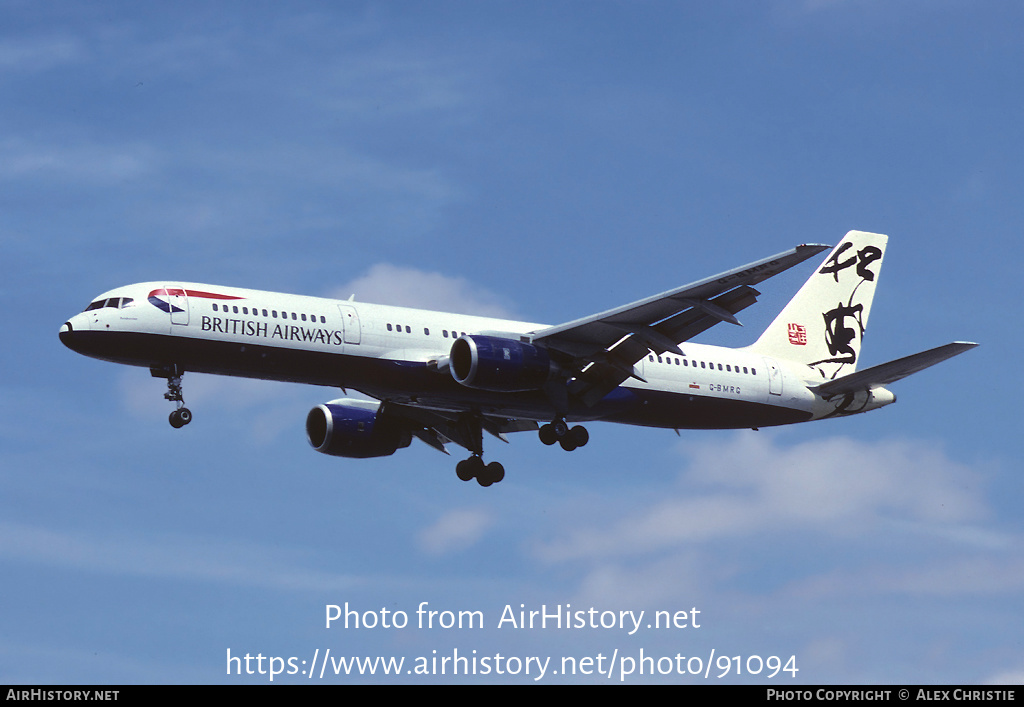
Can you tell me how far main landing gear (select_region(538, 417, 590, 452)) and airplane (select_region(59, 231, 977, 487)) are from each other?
0.05 meters

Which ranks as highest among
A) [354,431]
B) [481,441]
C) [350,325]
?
[354,431]

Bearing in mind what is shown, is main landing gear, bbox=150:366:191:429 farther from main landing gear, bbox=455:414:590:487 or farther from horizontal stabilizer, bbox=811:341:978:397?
horizontal stabilizer, bbox=811:341:978:397

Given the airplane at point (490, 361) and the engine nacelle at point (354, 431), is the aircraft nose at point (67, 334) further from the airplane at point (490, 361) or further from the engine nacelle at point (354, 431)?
the engine nacelle at point (354, 431)

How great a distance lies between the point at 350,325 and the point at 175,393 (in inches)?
217

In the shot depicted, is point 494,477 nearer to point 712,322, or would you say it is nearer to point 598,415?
point 598,415

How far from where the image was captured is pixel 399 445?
167ft

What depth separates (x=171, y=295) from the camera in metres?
41.3

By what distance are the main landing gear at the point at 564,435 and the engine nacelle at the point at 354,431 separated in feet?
21.4

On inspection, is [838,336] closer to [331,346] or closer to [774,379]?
[774,379]

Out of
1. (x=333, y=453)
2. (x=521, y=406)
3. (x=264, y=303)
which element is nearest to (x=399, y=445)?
(x=333, y=453)

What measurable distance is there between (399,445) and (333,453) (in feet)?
7.81

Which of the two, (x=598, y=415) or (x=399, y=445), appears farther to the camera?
(x=399, y=445)

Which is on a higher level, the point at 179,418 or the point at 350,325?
the point at 350,325

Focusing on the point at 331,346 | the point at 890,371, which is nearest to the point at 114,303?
the point at 331,346
